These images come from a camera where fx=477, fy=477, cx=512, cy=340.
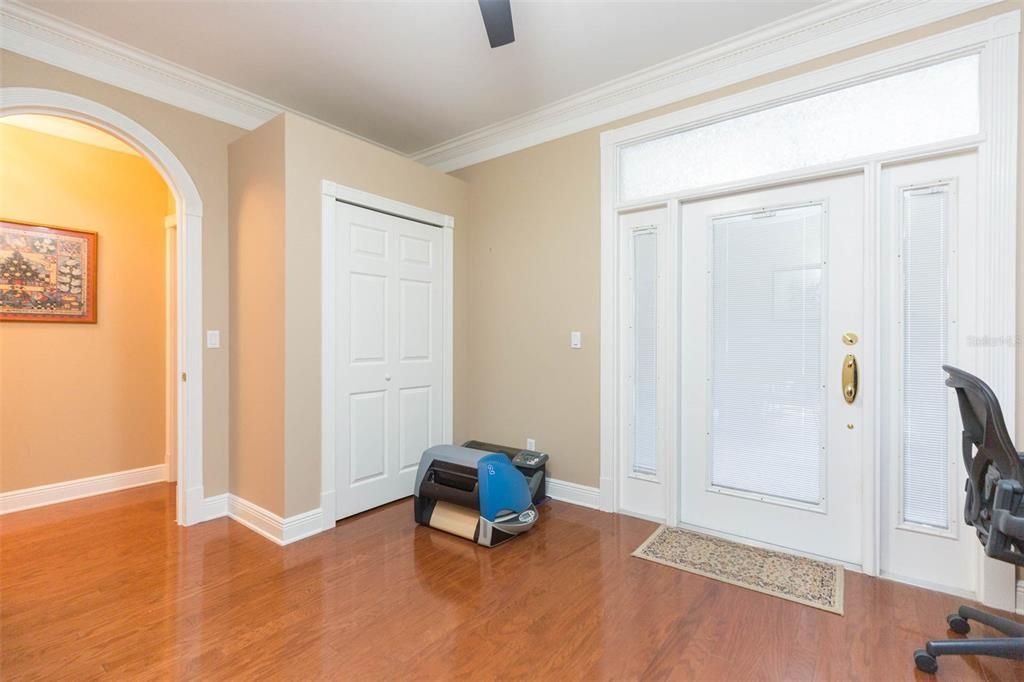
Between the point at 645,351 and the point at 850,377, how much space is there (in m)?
1.12

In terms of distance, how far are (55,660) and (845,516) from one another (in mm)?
3515

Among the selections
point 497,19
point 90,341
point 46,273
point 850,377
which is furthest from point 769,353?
point 46,273

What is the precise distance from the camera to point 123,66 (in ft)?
9.11

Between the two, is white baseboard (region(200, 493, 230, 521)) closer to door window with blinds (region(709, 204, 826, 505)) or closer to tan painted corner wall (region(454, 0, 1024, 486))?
tan painted corner wall (region(454, 0, 1024, 486))

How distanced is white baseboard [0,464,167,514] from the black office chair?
4945 millimetres

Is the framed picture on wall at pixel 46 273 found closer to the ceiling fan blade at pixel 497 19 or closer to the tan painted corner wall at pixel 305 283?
the tan painted corner wall at pixel 305 283

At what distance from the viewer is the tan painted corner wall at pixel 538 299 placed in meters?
3.33

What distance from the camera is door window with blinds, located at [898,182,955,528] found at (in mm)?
2238

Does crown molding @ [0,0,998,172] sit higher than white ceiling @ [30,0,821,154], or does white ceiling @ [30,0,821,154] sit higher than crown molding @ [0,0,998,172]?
white ceiling @ [30,0,821,154]

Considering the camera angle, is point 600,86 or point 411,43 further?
point 600,86

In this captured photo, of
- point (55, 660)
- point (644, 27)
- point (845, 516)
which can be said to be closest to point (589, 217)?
point (644, 27)

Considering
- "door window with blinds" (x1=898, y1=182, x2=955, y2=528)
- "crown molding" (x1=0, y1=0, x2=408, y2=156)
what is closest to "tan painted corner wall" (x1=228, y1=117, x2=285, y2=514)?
"crown molding" (x1=0, y1=0, x2=408, y2=156)

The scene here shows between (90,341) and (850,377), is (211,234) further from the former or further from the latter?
(850,377)

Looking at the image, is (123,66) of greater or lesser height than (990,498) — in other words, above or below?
above
